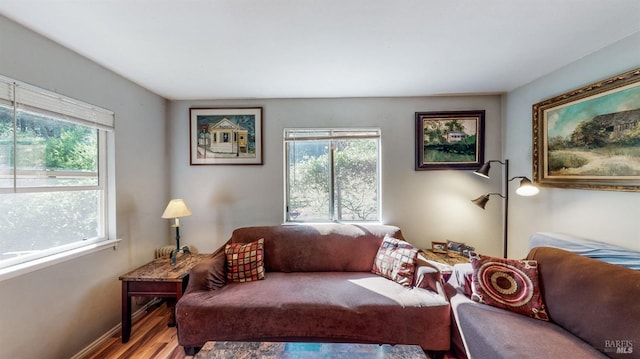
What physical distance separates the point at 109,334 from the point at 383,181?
3026 mm

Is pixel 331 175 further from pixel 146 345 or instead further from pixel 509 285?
pixel 146 345

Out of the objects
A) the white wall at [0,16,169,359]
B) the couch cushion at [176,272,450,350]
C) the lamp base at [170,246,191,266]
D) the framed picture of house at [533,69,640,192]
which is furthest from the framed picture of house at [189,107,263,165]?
the framed picture of house at [533,69,640,192]

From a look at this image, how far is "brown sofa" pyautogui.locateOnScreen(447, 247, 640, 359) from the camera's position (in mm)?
1199

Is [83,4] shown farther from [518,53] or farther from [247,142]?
[518,53]

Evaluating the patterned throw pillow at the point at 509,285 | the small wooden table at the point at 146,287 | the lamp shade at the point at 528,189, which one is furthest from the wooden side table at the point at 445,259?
the small wooden table at the point at 146,287

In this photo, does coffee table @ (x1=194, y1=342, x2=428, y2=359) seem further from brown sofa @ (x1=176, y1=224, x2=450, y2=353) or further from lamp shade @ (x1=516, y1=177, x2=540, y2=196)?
→ lamp shade @ (x1=516, y1=177, x2=540, y2=196)

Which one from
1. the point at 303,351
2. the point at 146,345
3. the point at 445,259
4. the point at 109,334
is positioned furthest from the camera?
the point at 445,259

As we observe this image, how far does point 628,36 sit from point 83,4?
3468 millimetres

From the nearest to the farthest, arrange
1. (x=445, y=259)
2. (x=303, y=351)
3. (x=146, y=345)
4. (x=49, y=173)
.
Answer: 1. (x=303, y=351)
2. (x=49, y=173)
3. (x=146, y=345)
4. (x=445, y=259)

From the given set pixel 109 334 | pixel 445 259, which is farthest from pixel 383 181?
pixel 109 334

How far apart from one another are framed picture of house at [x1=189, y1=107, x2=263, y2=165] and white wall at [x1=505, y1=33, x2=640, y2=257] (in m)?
2.87

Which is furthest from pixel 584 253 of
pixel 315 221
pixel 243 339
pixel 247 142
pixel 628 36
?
pixel 247 142

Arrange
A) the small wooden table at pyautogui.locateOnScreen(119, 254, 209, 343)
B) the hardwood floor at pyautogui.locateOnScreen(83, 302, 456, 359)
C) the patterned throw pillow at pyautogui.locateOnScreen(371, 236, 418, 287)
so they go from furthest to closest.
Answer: the patterned throw pillow at pyautogui.locateOnScreen(371, 236, 418, 287) < the small wooden table at pyautogui.locateOnScreen(119, 254, 209, 343) < the hardwood floor at pyautogui.locateOnScreen(83, 302, 456, 359)

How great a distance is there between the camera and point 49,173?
1627 millimetres
